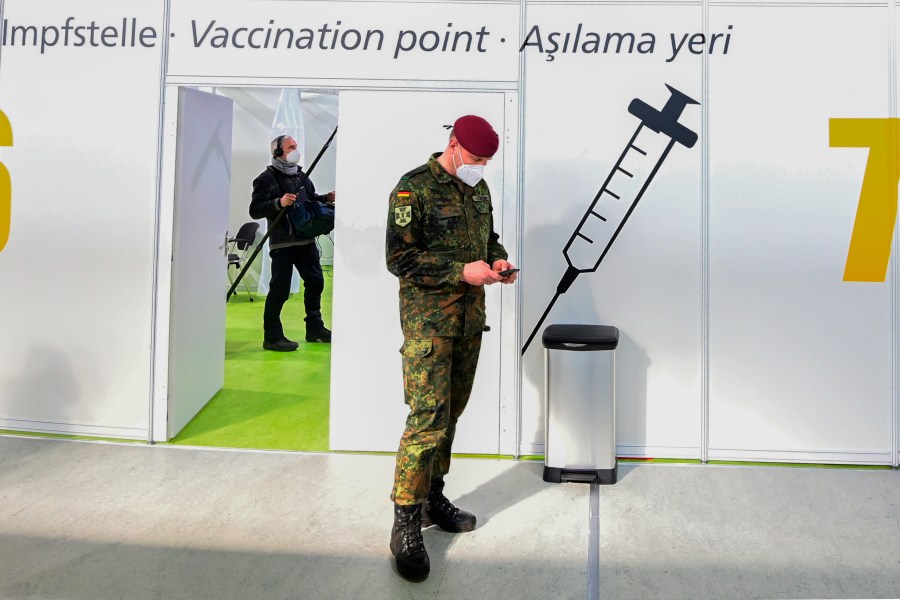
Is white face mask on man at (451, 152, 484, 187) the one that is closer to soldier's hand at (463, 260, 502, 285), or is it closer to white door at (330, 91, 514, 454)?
soldier's hand at (463, 260, 502, 285)

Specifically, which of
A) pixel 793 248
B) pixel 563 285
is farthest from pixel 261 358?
pixel 793 248

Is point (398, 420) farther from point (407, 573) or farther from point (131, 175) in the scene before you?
point (131, 175)

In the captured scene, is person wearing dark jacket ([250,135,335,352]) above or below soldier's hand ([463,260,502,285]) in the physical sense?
Answer: above

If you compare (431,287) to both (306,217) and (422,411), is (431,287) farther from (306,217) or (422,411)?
(306,217)

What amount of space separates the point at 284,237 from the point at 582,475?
330 centimetres

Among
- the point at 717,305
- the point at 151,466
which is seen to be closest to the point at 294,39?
the point at 151,466

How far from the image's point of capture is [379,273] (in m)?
3.67

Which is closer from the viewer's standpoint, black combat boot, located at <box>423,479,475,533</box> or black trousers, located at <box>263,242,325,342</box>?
black combat boot, located at <box>423,479,475,533</box>

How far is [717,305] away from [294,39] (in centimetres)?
255

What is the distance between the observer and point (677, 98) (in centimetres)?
362

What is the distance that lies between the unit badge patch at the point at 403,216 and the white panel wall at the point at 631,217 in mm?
1342

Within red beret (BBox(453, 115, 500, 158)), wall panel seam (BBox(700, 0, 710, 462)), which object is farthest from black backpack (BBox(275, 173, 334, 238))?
red beret (BBox(453, 115, 500, 158))

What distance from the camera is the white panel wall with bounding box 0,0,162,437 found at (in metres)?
3.75

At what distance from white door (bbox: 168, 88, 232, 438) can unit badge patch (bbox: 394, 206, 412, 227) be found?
72.2 inches
